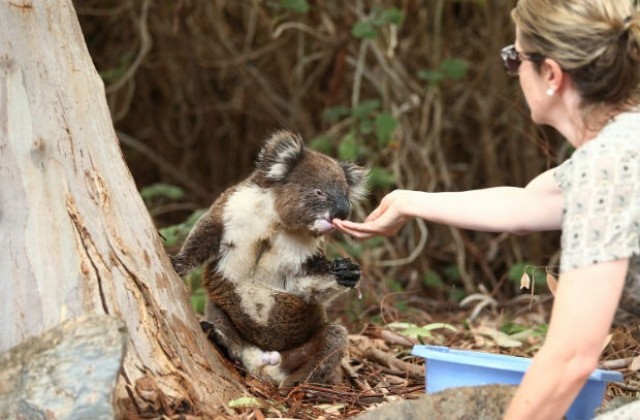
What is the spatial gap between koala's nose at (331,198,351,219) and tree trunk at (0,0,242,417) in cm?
109

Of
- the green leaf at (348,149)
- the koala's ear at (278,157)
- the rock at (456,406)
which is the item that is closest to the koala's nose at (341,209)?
the koala's ear at (278,157)

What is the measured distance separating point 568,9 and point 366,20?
14.8 ft

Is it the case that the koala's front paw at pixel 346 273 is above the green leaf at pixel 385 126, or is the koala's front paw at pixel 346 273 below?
below

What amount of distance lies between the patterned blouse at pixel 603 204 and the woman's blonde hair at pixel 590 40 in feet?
0.62

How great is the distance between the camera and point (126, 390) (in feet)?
10.8

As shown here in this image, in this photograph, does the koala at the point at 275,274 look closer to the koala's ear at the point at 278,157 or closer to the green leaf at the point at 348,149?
the koala's ear at the point at 278,157

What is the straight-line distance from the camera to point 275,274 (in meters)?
4.53

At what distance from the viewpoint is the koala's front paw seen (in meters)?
4.48

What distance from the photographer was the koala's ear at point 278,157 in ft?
15.4

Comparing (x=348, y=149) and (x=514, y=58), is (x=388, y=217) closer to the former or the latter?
(x=514, y=58)

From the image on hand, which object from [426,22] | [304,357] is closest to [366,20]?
[426,22]

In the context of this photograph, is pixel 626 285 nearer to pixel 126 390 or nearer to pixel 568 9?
pixel 568 9

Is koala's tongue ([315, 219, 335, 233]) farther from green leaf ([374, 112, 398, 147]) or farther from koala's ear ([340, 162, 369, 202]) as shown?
green leaf ([374, 112, 398, 147])

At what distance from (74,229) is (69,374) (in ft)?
2.00
